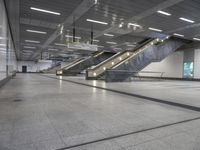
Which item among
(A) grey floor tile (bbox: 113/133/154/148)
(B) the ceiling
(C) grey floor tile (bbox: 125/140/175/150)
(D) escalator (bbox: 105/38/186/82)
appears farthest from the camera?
(D) escalator (bbox: 105/38/186/82)

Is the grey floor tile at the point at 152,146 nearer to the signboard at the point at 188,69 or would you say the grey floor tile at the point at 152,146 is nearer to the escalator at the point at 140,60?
the escalator at the point at 140,60

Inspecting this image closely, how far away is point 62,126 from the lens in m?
2.34

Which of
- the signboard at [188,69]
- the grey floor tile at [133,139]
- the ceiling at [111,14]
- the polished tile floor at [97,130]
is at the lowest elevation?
the grey floor tile at [133,139]

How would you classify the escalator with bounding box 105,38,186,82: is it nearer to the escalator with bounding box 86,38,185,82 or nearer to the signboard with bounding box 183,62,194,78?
the escalator with bounding box 86,38,185,82

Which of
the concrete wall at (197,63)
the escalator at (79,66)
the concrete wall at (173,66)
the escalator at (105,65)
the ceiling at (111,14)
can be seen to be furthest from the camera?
the escalator at (79,66)

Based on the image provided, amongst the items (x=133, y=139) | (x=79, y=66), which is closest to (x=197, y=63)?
(x=79, y=66)

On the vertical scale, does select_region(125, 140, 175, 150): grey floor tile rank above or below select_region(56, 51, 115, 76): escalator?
below

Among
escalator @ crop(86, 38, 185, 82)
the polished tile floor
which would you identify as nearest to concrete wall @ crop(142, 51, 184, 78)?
escalator @ crop(86, 38, 185, 82)

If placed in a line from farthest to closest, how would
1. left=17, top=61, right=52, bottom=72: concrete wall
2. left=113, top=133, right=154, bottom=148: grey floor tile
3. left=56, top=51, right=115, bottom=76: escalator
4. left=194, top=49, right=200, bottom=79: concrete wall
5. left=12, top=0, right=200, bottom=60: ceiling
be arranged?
1. left=17, top=61, right=52, bottom=72: concrete wall
2. left=56, top=51, right=115, bottom=76: escalator
3. left=194, top=49, right=200, bottom=79: concrete wall
4. left=12, top=0, right=200, bottom=60: ceiling
5. left=113, top=133, right=154, bottom=148: grey floor tile

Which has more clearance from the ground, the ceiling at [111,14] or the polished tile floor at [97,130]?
the ceiling at [111,14]

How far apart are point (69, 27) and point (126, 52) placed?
22.4ft

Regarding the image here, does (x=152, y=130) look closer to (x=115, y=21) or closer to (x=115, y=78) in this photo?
(x=115, y=78)

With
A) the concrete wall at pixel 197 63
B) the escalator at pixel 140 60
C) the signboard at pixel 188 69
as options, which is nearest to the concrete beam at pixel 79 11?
the escalator at pixel 140 60

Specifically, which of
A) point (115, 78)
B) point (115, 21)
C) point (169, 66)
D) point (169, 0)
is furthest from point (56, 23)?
point (169, 66)
